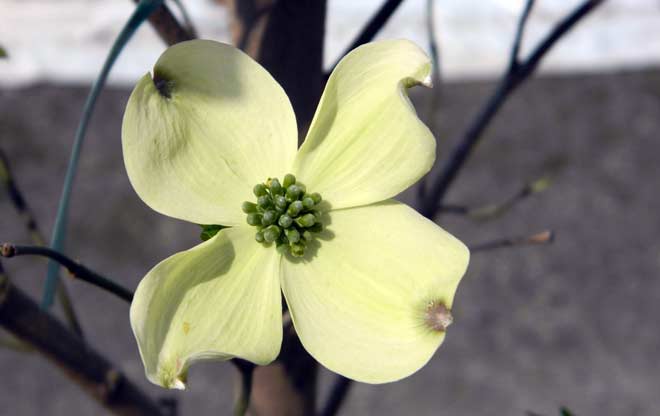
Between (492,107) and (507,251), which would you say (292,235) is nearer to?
(492,107)

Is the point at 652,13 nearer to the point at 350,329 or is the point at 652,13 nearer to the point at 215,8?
the point at 215,8

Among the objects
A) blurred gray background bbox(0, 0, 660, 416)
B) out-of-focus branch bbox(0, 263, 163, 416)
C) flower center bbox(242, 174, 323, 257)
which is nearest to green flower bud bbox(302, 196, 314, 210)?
flower center bbox(242, 174, 323, 257)

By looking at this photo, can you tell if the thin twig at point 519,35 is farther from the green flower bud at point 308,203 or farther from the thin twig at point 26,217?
the thin twig at point 26,217

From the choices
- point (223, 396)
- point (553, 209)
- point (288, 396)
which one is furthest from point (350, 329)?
point (553, 209)

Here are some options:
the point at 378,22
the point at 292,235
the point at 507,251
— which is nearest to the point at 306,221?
the point at 292,235

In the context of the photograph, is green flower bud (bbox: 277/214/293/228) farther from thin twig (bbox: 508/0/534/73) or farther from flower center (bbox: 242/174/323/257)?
thin twig (bbox: 508/0/534/73)

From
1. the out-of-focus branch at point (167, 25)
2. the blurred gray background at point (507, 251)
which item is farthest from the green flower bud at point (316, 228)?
the blurred gray background at point (507, 251)

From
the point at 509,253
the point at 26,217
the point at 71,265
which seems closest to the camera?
the point at 71,265
